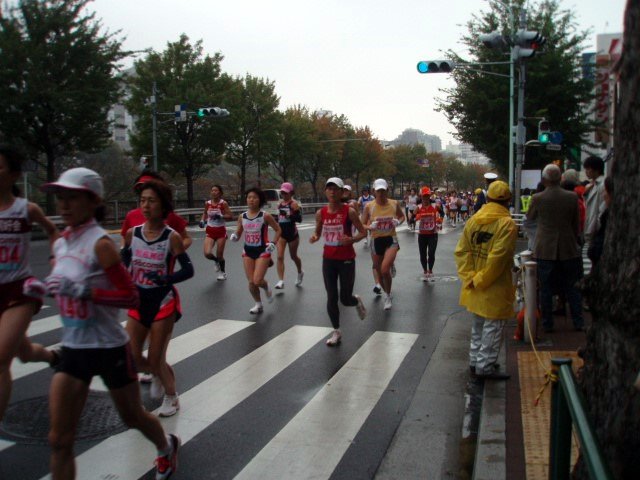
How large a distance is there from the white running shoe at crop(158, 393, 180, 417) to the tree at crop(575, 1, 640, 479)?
3155 mm

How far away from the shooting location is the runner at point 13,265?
13.1 ft

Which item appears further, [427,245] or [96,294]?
[427,245]

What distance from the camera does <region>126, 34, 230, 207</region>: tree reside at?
36781 mm

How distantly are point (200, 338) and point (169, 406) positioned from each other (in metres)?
2.62

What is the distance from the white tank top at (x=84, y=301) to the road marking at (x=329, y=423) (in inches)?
51.8

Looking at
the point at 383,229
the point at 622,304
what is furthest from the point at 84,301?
the point at 383,229

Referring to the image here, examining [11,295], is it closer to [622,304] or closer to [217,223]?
[622,304]

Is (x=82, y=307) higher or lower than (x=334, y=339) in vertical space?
higher

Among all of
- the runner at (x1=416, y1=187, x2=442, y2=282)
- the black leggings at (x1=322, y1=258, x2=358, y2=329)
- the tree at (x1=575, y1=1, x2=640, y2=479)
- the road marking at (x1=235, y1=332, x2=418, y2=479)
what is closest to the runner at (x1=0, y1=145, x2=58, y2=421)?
the road marking at (x1=235, y1=332, x2=418, y2=479)

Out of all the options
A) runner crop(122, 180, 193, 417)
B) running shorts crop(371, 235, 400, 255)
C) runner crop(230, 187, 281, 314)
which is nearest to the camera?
runner crop(122, 180, 193, 417)

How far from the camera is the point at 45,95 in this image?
80.6ft

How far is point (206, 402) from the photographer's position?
5.22 metres

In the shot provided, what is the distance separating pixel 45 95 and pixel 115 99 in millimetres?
3733

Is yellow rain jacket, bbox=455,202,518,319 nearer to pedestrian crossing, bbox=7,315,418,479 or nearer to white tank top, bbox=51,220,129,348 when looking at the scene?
pedestrian crossing, bbox=7,315,418,479
